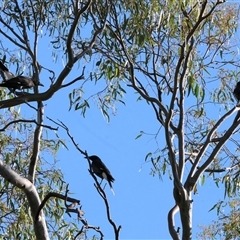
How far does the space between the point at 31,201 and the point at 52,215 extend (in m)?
0.78

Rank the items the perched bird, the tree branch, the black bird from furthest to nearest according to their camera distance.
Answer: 1. the perched bird
2. the black bird
3. the tree branch

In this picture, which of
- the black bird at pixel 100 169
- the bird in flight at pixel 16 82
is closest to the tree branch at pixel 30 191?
the black bird at pixel 100 169

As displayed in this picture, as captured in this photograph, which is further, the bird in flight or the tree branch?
the bird in flight

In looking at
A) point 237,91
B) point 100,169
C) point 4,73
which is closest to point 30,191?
point 100,169

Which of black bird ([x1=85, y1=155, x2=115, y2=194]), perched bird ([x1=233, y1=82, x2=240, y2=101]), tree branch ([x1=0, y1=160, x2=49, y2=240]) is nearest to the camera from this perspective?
tree branch ([x1=0, y1=160, x2=49, y2=240])

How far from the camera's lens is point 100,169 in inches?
209

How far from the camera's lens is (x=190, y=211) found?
182 inches

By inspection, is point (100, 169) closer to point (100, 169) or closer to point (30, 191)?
point (100, 169)

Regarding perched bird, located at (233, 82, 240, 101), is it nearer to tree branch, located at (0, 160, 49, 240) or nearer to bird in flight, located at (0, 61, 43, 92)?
bird in flight, located at (0, 61, 43, 92)

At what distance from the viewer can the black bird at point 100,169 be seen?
5.17 m

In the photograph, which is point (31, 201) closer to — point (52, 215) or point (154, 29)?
point (52, 215)

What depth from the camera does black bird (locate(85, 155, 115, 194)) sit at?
17.0 ft

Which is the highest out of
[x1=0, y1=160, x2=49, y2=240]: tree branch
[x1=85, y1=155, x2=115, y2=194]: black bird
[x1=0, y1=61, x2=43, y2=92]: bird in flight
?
[x1=0, y1=61, x2=43, y2=92]: bird in flight

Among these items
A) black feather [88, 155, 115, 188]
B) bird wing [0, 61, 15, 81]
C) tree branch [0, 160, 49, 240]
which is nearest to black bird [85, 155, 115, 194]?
black feather [88, 155, 115, 188]
